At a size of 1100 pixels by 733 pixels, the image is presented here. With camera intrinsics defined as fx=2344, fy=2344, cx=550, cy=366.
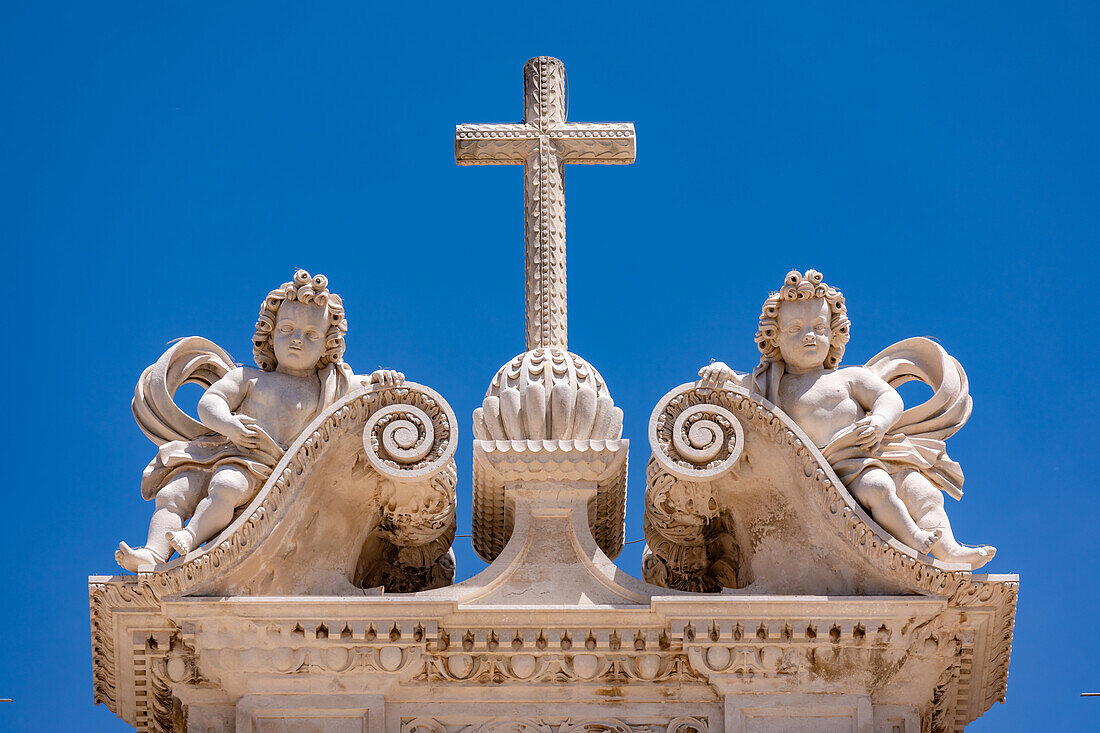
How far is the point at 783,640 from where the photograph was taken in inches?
677

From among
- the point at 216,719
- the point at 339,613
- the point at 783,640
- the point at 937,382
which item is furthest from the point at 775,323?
the point at 216,719

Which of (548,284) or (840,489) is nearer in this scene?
(840,489)

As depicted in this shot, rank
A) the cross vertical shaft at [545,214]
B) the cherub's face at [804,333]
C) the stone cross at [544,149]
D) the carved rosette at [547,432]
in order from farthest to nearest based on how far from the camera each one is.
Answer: the stone cross at [544,149] → the cross vertical shaft at [545,214] → the cherub's face at [804,333] → the carved rosette at [547,432]

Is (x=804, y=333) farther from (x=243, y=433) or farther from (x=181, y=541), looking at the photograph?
(x=181, y=541)

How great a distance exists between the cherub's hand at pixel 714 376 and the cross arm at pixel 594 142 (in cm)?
290

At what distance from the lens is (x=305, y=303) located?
18.3 m

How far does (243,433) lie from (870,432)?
476 cm

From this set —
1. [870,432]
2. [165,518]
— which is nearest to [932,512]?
[870,432]

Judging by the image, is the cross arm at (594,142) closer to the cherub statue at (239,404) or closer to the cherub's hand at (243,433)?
the cherub statue at (239,404)

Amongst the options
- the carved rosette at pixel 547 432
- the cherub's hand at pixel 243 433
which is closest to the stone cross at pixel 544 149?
the carved rosette at pixel 547 432

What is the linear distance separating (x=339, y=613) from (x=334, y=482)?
1315mm

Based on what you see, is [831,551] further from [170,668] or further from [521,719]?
[170,668]

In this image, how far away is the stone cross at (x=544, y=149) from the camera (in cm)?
1964

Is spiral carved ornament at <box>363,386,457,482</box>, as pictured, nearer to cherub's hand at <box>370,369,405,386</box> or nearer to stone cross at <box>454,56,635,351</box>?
cherub's hand at <box>370,369,405,386</box>
